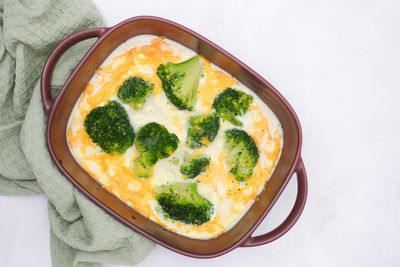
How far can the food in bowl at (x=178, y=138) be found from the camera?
1.44 meters

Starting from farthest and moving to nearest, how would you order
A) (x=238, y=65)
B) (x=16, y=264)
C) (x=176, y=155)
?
1. (x=16, y=264)
2. (x=176, y=155)
3. (x=238, y=65)

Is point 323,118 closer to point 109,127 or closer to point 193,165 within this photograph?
point 193,165

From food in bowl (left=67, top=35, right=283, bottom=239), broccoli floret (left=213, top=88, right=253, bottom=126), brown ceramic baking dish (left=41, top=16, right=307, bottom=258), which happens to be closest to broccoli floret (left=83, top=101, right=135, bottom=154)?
food in bowl (left=67, top=35, right=283, bottom=239)

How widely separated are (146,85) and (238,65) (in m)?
0.38

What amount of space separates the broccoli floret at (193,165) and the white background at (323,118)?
401 millimetres

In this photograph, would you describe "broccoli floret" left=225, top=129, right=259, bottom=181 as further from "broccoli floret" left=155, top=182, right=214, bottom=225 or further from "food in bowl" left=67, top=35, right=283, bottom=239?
"broccoli floret" left=155, top=182, right=214, bottom=225

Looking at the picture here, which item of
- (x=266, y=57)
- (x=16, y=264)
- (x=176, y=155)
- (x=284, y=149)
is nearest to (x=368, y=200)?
(x=284, y=149)

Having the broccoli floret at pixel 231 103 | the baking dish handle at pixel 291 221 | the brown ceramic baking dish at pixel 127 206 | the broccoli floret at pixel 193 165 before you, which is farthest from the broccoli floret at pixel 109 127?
the baking dish handle at pixel 291 221

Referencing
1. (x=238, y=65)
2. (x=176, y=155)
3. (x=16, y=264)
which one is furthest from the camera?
(x=16, y=264)

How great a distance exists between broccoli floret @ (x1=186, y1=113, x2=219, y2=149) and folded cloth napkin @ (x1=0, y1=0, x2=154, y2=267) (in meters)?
0.45

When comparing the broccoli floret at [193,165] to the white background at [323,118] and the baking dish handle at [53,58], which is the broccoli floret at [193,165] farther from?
the baking dish handle at [53,58]

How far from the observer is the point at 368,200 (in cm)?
166

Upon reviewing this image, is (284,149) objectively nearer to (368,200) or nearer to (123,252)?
(368,200)

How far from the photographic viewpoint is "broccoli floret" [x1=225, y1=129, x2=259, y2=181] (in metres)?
1.45
